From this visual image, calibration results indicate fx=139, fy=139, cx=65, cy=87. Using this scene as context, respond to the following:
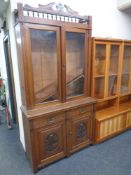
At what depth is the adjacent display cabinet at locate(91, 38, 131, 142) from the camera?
2.37m

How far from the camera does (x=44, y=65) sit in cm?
187

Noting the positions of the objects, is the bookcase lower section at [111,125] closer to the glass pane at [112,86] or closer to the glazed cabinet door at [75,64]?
the glass pane at [112,86]

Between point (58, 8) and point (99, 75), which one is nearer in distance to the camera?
point (58, 8)

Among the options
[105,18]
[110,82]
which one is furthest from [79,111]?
[105,18]

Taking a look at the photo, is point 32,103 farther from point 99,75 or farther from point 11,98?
point 11,98

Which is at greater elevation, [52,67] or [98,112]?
[52,67]

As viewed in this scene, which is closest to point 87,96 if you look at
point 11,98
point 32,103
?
point 32,103

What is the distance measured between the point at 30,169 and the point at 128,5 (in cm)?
313

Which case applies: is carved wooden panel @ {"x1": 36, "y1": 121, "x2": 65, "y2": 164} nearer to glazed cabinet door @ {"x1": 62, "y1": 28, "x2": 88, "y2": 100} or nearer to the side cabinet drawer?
the side cabinet drawer

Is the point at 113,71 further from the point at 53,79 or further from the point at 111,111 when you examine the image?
the point at 53,79

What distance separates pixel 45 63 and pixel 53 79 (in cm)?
24

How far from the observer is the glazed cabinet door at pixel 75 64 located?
1965mm

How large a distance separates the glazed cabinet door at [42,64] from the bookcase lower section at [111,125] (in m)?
0.96

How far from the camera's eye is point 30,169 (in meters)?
1.94
